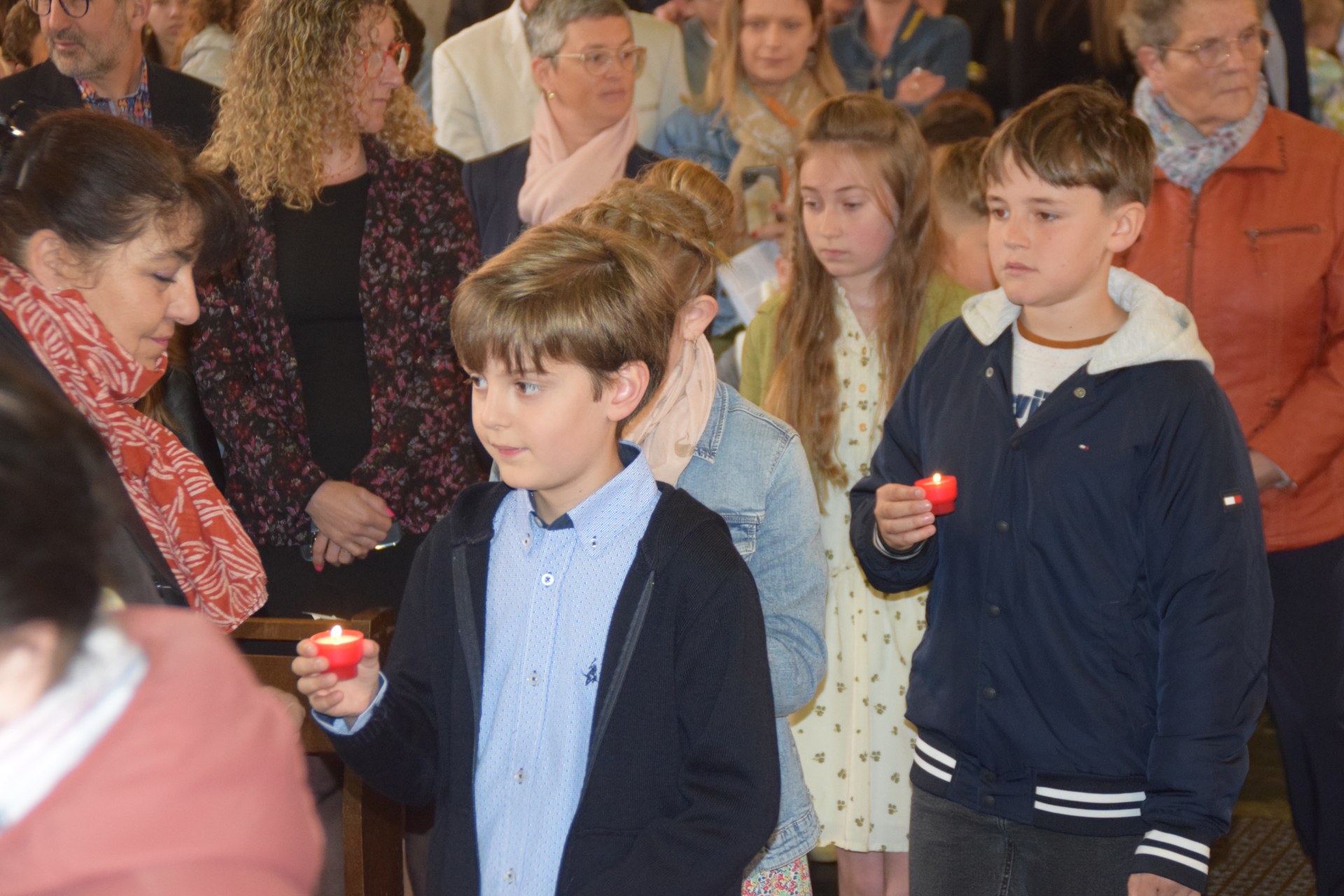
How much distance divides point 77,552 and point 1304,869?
3.85m

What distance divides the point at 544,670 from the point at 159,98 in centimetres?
268

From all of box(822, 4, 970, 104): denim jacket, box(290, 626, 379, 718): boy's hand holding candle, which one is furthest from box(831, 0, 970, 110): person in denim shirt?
box(290, 626, 379, 718): boy's hand holding candle

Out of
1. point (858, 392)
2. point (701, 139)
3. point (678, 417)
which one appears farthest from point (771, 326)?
point (701, 139)

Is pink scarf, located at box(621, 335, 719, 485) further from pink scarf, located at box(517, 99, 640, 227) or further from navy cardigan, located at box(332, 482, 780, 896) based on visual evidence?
pink scarf, located at box(517, 99, 640, 227)

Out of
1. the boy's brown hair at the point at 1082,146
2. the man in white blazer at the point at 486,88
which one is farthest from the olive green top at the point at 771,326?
the man in white blazer at the point at 486,88

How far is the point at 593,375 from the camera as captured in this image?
6.39 feet

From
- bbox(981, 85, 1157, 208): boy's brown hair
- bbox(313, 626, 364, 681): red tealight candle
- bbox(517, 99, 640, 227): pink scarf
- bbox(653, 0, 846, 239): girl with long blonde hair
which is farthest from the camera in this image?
bbox(653, 0, 846, 239): girl with long blonde hair

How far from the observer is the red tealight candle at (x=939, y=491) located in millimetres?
2352

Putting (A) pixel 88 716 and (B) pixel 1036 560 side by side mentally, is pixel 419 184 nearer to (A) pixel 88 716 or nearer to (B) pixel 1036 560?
(B) pixel 1036 560

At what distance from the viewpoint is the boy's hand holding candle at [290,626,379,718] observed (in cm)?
179

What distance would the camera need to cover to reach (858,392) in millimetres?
3225

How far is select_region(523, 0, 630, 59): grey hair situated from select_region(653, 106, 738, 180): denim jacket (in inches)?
22.8

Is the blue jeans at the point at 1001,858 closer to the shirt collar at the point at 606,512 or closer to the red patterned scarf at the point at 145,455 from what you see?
the shirt collar at the point at 606,512

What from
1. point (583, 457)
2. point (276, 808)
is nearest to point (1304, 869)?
point (583, 457)
